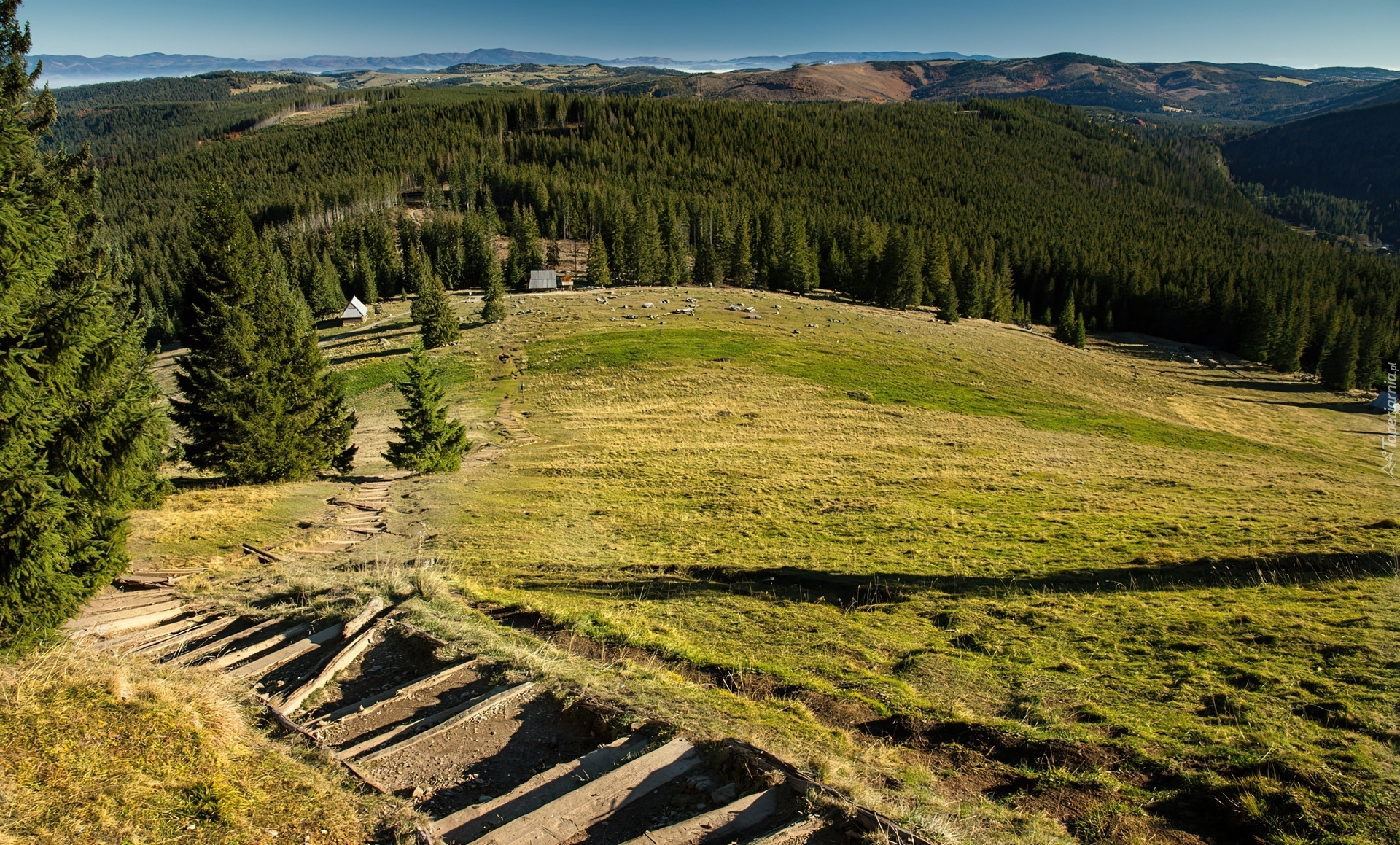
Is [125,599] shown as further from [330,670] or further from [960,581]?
[960,581]

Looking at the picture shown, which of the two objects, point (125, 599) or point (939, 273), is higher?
point (939, 273)

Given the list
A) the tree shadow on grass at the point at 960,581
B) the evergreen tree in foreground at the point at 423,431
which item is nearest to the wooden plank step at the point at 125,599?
the tree shadow on grass at the point at 960,581

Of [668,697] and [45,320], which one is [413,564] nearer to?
[45,320]

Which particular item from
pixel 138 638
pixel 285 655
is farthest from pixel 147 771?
pixel 138 638

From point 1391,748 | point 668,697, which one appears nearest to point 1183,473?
point 1391,748

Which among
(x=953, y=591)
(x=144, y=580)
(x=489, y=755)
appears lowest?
(x=953, y=591)

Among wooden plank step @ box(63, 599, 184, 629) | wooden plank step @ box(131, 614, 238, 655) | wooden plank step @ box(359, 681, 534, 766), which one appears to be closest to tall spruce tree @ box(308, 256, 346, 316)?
wooden plank step @ box(63, 599, 184, 629)

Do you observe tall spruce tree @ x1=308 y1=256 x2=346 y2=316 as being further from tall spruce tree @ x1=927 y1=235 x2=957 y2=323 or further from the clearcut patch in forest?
tall spruce tree @ x1=927 y1=235 x2=957 y2=323
